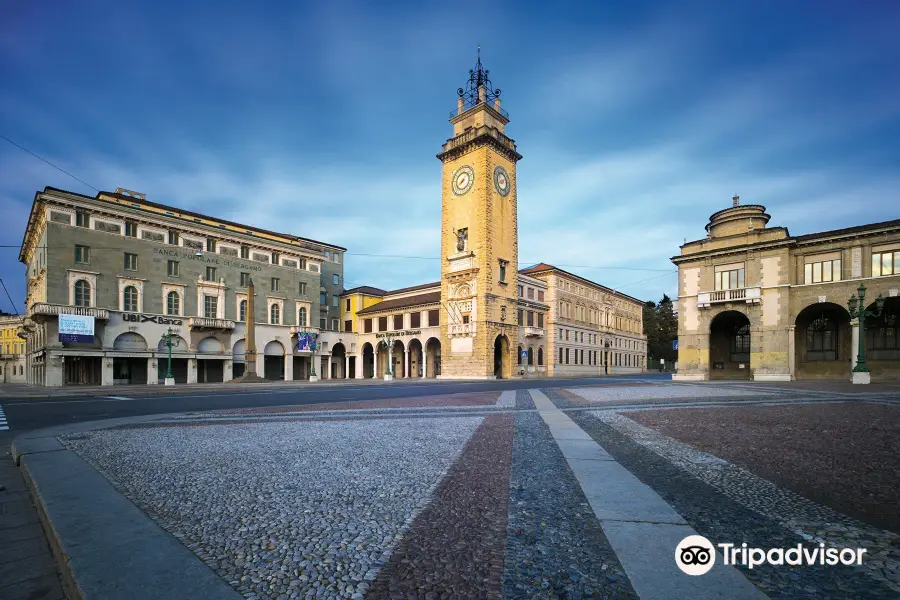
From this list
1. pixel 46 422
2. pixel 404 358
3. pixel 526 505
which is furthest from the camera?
pixel 404 358

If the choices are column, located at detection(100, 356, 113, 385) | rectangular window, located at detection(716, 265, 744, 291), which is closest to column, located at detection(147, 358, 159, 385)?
column, located at detection(100, 356, 113, 385)

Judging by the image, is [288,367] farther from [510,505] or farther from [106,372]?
[510,505]

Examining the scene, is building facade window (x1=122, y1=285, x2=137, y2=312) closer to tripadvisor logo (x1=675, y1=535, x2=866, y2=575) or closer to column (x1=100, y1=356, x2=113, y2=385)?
column (x1=100, y1=356, x2=113, y2=385)

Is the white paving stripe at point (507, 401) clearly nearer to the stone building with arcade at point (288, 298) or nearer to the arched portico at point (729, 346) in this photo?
the arched portico at point (729, 346)

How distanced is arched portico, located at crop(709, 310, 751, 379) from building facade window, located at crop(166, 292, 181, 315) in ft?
149

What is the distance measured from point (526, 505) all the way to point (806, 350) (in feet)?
123

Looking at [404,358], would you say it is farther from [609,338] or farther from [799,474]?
[799,474]

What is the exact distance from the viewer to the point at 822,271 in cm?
3011

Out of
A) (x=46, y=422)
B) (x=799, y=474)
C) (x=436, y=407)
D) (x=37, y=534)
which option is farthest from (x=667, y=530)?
(x=46, y=422)

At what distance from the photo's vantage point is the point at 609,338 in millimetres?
69500

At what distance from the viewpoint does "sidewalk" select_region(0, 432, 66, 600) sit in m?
2.80

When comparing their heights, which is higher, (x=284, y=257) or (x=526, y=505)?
(x=284, y=257)

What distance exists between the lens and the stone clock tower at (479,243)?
4594cm

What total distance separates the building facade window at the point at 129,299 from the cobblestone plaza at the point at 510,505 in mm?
35668
